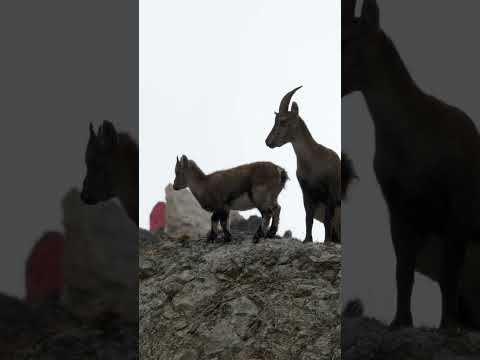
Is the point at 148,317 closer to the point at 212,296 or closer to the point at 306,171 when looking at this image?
the point at 212,296

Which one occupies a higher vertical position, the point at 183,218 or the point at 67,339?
the point at 183,218

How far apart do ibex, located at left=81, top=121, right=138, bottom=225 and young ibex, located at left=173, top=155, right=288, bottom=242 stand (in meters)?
1.10

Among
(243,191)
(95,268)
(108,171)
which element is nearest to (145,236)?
(243,191)

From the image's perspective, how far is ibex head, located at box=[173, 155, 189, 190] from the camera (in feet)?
15.8

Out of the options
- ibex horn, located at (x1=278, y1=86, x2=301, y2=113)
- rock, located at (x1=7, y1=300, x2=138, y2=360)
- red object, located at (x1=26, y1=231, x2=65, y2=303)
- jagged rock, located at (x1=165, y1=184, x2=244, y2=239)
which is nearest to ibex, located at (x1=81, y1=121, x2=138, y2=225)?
red object, located at (x1=26, y1=231, x2=65, y2=303)

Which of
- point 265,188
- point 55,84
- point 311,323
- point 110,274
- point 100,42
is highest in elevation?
point 100,42

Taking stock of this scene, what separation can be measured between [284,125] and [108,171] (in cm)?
187

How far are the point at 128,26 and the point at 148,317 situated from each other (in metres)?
2.60

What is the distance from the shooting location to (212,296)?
4.71 m

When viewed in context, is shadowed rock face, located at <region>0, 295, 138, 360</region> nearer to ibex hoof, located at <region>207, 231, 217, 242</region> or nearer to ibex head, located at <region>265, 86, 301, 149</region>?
ibex hoof, located at <region>207, 231, 217, 242</region>

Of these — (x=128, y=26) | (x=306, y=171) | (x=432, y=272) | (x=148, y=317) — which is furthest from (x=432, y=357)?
(x=148, y=317)

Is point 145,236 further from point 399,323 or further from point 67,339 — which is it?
point 399,323

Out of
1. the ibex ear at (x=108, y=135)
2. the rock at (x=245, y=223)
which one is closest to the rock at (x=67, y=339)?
the ibex ear at (x=108, y=135)

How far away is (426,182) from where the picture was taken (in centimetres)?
254
